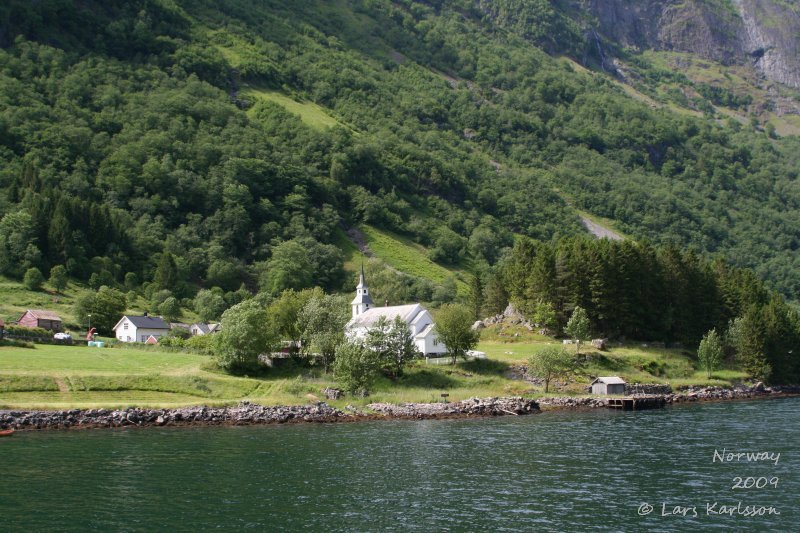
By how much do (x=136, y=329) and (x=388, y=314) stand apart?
3604cm

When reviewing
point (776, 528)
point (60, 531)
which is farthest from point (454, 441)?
point (60, 531)

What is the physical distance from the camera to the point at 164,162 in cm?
18425

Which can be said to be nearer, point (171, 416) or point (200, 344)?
point (171, 416)

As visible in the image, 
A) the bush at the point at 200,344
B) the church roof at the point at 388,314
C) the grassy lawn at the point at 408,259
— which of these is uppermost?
the grassy lawn at the point at 408,259

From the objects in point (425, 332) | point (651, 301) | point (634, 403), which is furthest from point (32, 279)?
point (651, 301)

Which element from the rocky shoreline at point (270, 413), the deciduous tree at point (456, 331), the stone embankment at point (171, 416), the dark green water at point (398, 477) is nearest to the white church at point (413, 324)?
the deciduous tree at point (456, 331)

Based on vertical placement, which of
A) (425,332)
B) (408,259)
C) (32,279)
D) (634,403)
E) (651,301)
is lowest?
(634,403)

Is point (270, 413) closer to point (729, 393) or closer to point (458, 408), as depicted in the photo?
point (458, 408)

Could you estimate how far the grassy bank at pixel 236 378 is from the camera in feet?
254

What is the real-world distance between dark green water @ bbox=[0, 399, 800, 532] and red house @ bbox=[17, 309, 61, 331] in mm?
42561

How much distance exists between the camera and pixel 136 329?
113 metres

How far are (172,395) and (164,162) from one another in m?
115

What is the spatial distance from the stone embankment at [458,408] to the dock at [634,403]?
31.1ft

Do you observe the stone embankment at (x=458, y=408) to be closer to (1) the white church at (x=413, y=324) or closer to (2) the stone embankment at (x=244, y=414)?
(2) the stone embankment at (x=244, y=414)
